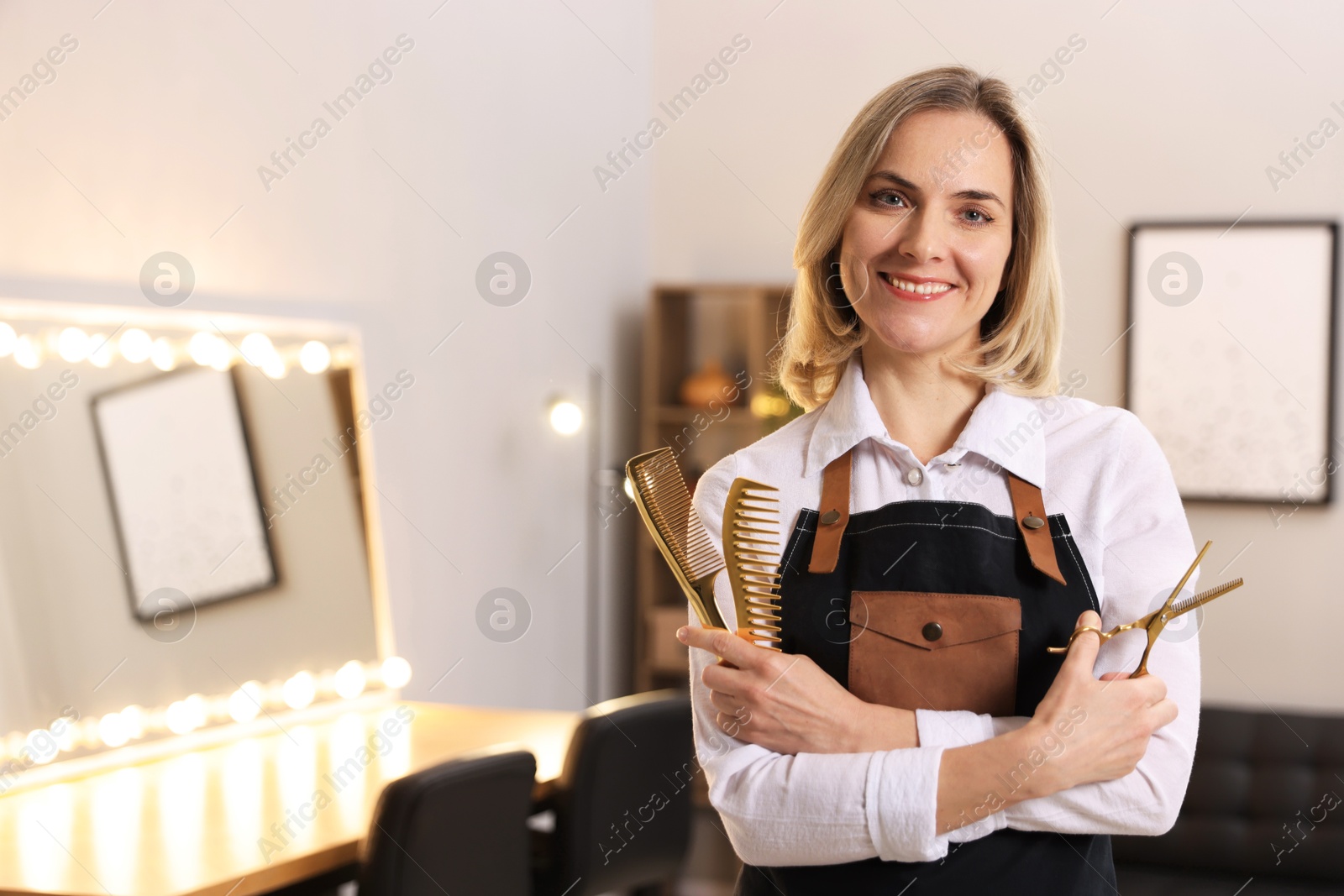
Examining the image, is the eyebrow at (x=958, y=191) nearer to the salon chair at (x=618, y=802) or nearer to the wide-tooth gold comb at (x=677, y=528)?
the wide-tooth gold comb at (x=677, y=528)

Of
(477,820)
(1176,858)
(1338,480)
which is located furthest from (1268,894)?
(477,820)

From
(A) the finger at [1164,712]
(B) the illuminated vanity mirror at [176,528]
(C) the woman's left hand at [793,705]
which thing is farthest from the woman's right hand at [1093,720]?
(B) the illuminated vanity mirror at [176,528]

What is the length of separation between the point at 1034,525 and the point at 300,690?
75.8 inches

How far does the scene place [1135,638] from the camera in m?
1.01

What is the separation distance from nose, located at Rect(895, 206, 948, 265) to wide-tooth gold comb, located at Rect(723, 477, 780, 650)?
10.0 inches

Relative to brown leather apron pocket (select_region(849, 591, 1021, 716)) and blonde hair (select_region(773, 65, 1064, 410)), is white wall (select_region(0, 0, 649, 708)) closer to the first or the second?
blonde hair (select_region(773, 65, 1064, 410))

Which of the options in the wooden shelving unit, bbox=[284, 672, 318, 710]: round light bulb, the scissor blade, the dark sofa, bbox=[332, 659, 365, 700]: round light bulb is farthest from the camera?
the wooden shelving unit

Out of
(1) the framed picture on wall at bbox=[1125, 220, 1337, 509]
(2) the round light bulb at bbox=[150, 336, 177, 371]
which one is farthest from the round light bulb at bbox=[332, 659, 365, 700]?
(1) the framed picture on wall at bbox=[1125, 220, 1337, 509]

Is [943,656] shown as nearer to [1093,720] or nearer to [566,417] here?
[1093,720]

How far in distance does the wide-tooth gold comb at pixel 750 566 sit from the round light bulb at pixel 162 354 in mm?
1623

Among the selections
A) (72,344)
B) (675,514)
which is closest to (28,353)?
(72,344)

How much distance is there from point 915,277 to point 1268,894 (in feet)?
8.39

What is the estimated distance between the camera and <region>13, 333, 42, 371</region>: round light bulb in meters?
1.99

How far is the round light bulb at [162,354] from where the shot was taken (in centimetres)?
227
